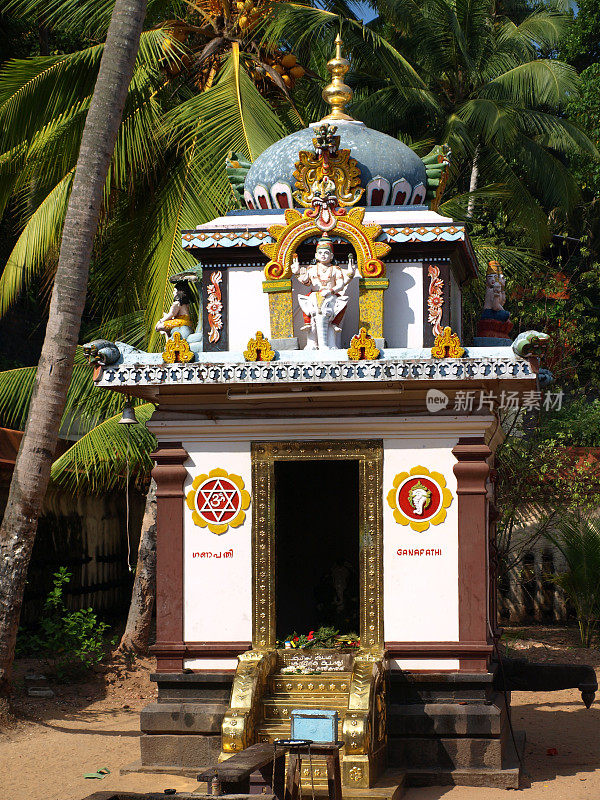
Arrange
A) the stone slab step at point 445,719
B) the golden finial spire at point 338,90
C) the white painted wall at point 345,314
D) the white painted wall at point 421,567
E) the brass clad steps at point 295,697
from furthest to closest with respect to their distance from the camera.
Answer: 1. the golden finial spire at point 338,90
2. the white painted wall at point 345,314
3. the white painted wall at point 421,567
4. the stone slab step at point 445,719
5. the brass clad steps at point 295,697

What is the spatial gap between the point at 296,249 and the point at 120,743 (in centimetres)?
581

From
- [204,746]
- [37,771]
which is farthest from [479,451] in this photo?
[37,771]

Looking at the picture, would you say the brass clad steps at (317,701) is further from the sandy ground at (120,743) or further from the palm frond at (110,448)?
the palm frond at (110,448)

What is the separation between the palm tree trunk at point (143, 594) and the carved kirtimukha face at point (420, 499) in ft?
21.8

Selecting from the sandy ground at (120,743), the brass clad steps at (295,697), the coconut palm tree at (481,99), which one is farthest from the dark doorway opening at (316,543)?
the coconut palm tree at (481,99)

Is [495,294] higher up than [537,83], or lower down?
lower down

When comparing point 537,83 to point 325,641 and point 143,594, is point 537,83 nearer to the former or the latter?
point 143,594

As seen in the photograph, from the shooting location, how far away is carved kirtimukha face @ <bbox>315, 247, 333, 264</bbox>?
10352mm

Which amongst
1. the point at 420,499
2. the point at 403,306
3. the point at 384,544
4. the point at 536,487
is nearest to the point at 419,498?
the point at 420,499

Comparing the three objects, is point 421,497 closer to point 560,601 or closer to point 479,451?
point 479,451

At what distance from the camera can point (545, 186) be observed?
71.9ft

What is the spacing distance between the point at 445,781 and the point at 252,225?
5.58 m

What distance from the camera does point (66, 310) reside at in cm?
1222

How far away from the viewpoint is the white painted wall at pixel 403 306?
35.1 feet
